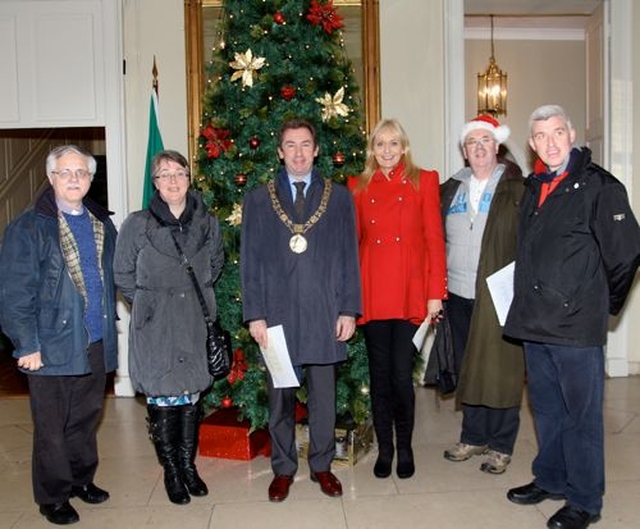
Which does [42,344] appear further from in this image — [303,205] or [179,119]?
[179,119]

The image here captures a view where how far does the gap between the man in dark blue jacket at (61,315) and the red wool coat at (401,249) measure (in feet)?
3.75

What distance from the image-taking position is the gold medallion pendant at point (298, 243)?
293 centimetres

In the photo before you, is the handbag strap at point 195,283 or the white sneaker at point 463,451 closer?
the handbag strap at point 195,283

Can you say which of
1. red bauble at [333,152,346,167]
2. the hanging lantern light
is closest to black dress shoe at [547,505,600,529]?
red bauble at [333,152,346,167]

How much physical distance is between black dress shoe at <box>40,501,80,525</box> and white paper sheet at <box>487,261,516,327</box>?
199 cm

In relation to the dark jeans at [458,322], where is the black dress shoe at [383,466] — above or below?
below

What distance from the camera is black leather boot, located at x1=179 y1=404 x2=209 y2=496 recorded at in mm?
3041

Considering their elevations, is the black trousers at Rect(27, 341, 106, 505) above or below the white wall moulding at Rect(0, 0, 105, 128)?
below

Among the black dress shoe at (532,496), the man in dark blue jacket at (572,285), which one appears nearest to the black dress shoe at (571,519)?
the man in dark blue jacket at (572,285)

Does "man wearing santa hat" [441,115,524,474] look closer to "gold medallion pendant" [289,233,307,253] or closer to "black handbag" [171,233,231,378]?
"gold medallion pendant" [289,233,307,253]

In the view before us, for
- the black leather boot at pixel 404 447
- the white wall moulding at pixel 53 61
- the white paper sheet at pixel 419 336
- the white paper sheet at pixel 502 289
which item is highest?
the white wall moulding at pixel 53 61

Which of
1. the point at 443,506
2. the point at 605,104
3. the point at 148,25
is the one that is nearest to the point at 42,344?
the point at 443,506

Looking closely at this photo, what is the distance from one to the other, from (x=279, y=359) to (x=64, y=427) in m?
0.96

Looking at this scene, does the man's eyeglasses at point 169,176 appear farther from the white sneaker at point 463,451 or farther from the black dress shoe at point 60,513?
the white sneaker at point 463,451
